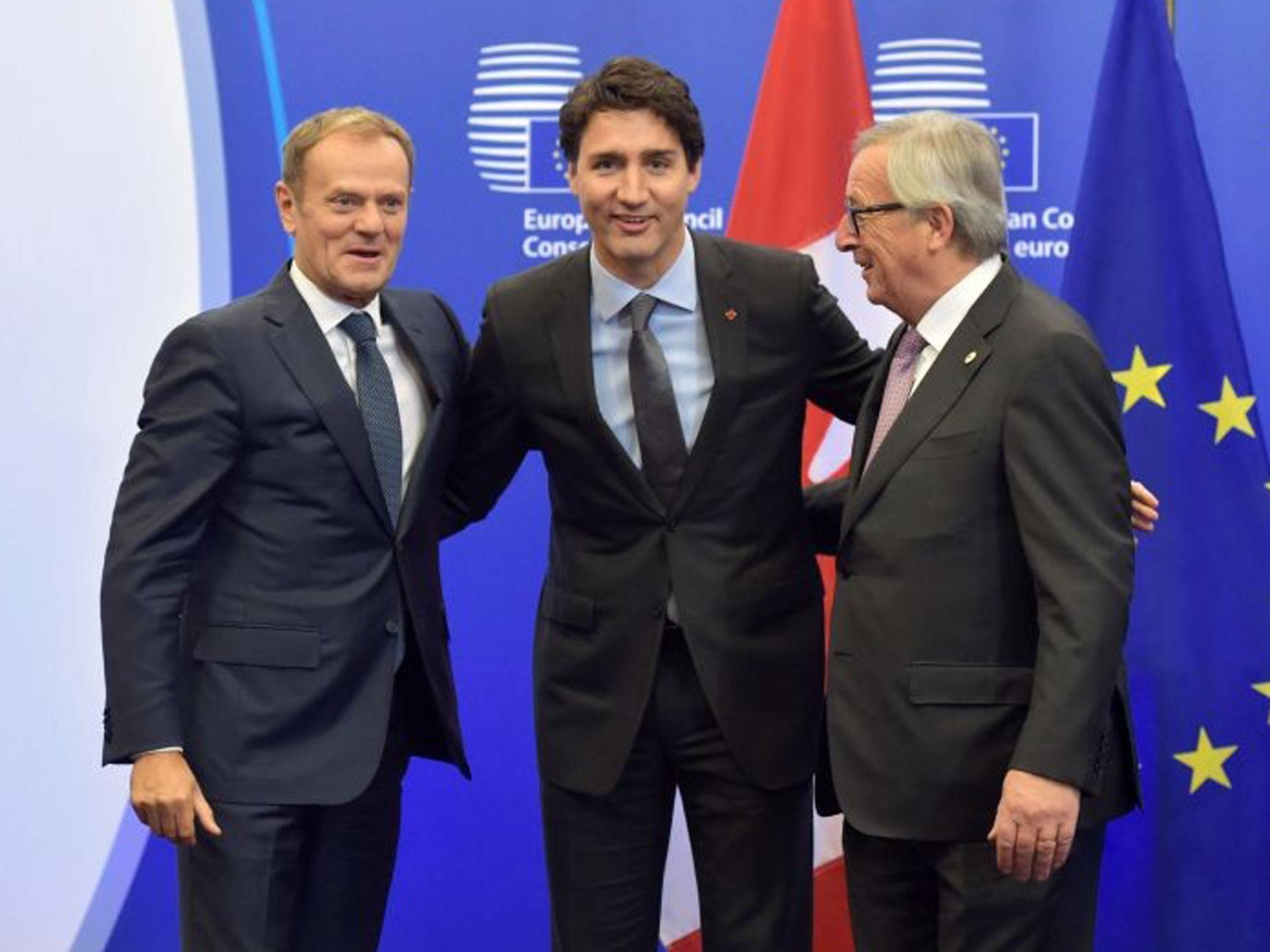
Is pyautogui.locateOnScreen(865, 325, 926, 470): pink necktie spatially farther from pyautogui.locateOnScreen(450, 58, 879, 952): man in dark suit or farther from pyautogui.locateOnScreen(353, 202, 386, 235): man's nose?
pyautogui.locateOnScreen(353, 202, 386, 235): man's nose

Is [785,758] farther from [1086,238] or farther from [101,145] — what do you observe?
[101,145]

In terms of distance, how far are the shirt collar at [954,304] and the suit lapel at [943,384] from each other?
2cm

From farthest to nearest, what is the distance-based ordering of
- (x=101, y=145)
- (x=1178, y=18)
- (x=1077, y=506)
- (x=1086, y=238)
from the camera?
(x=101, y=145) < (x=1178, y=18) < (x=1086, y=238) < (x=1077, y=506)

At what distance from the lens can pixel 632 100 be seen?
109 inches

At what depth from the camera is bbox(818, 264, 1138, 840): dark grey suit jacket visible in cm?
227

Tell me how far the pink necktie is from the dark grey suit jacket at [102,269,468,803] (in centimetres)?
74

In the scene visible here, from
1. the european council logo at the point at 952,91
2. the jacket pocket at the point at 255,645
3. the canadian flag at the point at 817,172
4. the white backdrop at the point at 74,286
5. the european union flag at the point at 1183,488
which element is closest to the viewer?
the jacket pocket at the point at 255,645

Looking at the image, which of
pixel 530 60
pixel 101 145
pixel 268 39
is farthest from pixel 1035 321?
pixel 101 145

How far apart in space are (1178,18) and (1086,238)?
2.65 feet

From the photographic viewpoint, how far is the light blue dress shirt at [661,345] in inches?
110

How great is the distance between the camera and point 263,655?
8.72ft

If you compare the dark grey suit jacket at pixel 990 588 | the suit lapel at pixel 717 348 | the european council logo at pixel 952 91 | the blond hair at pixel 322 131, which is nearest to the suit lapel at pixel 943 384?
the dark grey suit jacket at pixel 990 588

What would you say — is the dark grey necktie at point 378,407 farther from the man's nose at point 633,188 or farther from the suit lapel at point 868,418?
the suit lapel at point 868,418

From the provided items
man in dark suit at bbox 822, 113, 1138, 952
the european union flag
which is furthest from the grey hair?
the european union flag
